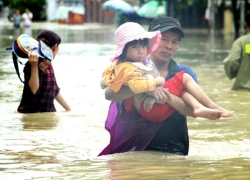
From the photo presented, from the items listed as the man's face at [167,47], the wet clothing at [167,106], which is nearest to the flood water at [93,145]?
the wet clothing at [167,106]

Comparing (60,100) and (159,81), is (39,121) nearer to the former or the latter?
(60,100)

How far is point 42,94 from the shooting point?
10062 millimetres

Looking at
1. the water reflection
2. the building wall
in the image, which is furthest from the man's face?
the building wall

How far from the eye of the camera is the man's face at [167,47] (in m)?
6.71

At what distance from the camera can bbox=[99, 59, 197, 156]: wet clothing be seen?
22.1 feet

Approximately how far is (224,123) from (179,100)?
403 centimetres

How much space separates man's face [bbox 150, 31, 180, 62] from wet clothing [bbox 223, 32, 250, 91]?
7.10m

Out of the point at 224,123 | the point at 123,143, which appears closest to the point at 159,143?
the point at 123,143

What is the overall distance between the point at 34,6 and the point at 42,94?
68.5m

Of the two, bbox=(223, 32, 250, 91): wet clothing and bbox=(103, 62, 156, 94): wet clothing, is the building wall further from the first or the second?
bbox=(103, 62, 156, 94): wet clothing

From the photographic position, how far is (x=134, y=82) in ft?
20.8

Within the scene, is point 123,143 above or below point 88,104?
above

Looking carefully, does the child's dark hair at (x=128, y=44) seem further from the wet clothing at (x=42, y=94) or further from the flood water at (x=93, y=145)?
the wet clothing at (x=42, y=94)

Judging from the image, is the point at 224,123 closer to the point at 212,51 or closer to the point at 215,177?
the point at 215,177
